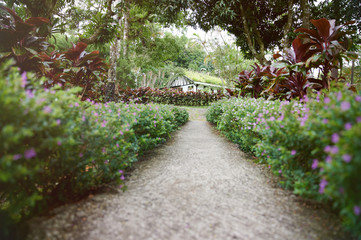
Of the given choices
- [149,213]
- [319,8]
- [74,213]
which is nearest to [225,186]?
[149,213]

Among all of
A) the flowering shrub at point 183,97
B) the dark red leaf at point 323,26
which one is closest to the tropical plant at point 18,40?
the dark red leaf at point 323,26

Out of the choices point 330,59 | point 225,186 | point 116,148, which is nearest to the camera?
point 116,148

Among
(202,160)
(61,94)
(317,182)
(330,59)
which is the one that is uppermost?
(330,59)

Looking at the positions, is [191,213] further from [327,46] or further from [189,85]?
[189,85]

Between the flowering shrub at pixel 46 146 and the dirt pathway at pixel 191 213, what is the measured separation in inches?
9.3

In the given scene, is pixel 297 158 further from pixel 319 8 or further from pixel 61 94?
pixel 319 8

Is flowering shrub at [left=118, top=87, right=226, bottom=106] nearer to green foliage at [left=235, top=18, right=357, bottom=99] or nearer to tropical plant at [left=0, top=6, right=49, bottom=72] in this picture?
green foliage at [left=235, top=18, right=357, bottom=99]

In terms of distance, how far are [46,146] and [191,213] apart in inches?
50.1

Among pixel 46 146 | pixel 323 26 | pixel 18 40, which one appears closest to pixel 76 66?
pixel 18 40

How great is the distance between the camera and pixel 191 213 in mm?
1794

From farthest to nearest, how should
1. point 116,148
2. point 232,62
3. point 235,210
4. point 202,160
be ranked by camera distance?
point 232,62, point 202,160, point 116,148, point 235,210

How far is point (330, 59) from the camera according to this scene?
3.84 meters

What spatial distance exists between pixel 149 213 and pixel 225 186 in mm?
1026

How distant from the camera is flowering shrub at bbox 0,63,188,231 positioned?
125 centimetres
